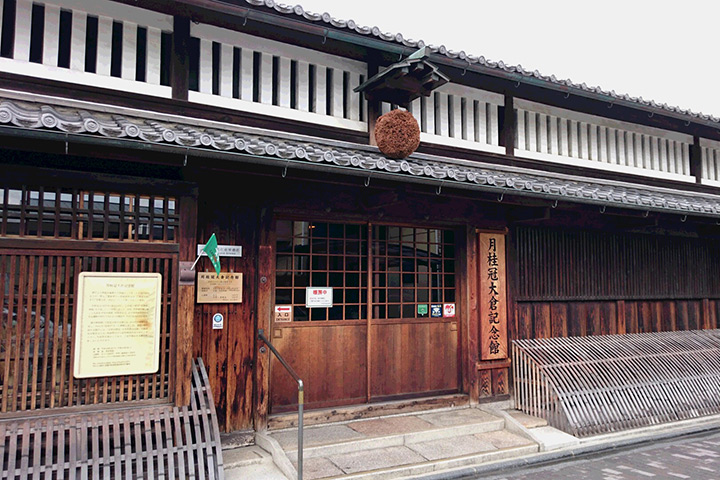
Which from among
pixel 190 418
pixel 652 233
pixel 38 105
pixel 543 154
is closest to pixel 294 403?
pixel 190 418

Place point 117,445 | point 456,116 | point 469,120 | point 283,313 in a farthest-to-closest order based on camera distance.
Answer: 1. point 469,120
2. point 456,116
3. point 283,313
4. point 117,445

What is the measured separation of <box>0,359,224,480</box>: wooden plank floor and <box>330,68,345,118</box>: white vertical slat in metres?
4.50

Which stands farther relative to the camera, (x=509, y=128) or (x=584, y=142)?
(x=584, y=142)

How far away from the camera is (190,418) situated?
5.87m

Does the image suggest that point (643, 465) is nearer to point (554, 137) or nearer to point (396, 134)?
point (396, 134)

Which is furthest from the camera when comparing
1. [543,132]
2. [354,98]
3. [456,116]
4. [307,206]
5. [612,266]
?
[612,266]

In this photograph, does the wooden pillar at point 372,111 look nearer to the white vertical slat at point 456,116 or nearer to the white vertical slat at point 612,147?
the white vertical slat at point 456,116

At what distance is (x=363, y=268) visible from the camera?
8.27m

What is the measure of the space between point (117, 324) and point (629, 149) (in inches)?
406

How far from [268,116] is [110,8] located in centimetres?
231

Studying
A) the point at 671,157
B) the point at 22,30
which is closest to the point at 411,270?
the point at 22,30

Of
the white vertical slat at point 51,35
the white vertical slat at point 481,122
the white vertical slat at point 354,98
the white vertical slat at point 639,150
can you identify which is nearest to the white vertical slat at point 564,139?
the white vertical slat at point 481,122

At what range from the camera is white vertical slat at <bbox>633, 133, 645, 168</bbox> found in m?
10.9

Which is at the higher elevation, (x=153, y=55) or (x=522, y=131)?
(x=153, y=55)
